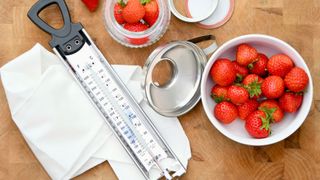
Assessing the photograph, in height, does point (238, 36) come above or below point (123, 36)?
below

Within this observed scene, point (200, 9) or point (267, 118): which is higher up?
point (200, 9)

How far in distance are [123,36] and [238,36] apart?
0.23 metres

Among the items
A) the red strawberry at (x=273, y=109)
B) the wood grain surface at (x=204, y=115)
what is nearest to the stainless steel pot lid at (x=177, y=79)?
the wood grain surface at (x=204, y=115)

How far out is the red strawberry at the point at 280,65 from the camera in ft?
3.11

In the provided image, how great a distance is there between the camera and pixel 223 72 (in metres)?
0.95

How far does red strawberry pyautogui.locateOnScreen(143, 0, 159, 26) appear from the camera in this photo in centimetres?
99

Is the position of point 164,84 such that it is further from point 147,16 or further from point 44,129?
point 44,129

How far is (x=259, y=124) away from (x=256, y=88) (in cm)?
7

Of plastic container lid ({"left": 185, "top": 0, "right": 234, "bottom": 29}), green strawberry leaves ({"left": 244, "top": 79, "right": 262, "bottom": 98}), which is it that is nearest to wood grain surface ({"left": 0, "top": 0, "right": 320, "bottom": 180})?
plastic container lid ({"left": 185, "top": 0, "right": 234, "bottom": 29})

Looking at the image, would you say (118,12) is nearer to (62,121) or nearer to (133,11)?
(133,11)

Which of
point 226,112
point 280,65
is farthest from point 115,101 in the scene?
point 280,65

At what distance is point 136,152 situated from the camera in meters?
1.00

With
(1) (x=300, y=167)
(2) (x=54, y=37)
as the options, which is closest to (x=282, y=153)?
(1) (x=300, y=167)

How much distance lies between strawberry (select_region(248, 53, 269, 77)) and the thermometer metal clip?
8.8 inches
